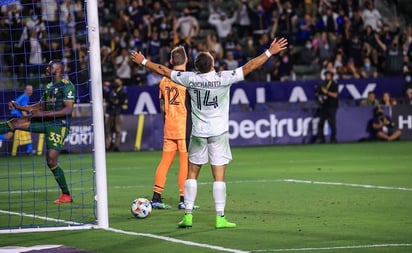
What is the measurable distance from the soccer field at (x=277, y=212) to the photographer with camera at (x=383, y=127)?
7226 mm

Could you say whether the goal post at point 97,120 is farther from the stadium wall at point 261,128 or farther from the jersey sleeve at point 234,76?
the stadium wall at point 261,128

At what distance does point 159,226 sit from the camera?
13.6m

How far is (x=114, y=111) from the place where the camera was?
31.8m

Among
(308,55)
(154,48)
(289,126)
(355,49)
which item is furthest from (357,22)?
(154,48)

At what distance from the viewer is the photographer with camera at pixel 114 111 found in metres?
31.5

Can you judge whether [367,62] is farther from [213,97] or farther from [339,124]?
[213,97]

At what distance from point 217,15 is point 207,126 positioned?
2484 centimetres

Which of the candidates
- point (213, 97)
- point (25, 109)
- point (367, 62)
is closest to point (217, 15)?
point (367, 62)

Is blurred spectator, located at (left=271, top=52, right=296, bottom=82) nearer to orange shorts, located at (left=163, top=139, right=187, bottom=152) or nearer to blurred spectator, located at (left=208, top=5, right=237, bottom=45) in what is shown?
blurred spectator, located at (left=208, top=5, right=237, bottom=45)

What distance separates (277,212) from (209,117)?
2.28 metres

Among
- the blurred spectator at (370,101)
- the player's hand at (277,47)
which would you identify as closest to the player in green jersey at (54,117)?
the player's hand at (277,47)

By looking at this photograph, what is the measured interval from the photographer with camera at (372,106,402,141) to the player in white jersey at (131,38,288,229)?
2027 centimetres

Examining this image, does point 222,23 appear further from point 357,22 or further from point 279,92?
point 357,22

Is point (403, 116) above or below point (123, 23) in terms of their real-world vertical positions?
below
